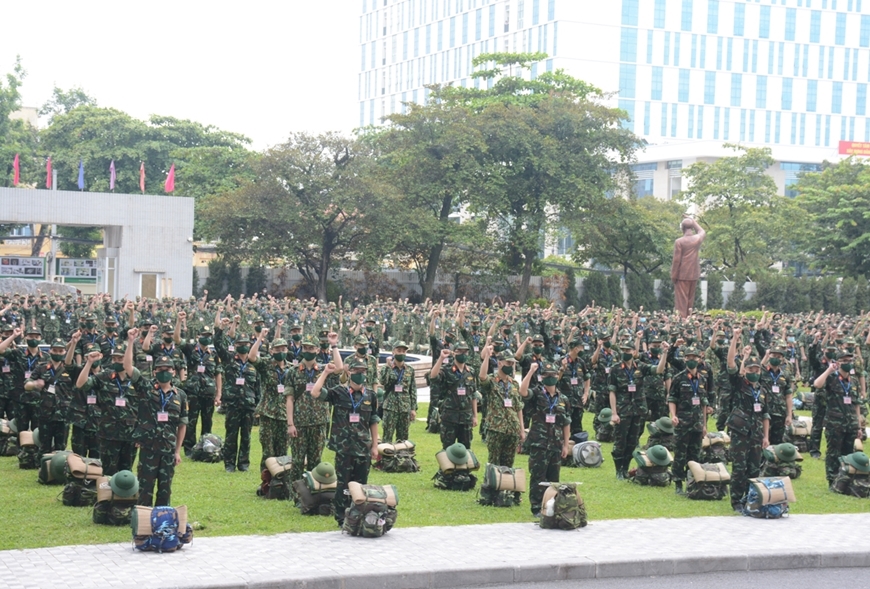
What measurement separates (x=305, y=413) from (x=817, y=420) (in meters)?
9.06

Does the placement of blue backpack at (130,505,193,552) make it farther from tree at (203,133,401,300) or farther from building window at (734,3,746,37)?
building window at (734,3,746,37)

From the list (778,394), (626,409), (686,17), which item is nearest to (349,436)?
(626,409)

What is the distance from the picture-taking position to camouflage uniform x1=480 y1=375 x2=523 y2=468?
13180 millimetres

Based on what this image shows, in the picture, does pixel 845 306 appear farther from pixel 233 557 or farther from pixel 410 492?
pixel 233 557

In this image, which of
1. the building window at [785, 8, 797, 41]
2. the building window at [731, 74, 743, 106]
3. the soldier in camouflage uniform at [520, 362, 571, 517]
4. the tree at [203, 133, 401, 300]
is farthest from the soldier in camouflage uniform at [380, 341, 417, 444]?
the building window at [785, 8, 797, 41]

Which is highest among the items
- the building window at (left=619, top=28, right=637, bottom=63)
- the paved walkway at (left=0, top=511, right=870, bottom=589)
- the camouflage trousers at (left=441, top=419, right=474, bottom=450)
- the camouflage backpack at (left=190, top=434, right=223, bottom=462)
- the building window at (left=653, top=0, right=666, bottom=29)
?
the building window at (left=653, top=0, right=666, bottom=29)

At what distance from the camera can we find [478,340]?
21172mm

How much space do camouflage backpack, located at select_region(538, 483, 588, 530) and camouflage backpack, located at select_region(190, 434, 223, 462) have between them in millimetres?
5470

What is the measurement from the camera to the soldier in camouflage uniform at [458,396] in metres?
14.6

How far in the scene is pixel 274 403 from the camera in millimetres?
13336

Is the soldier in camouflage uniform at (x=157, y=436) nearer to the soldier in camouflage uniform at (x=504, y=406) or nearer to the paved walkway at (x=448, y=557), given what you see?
the paved walkway at (x=448, y=557)

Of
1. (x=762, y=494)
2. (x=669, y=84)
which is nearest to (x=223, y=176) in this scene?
(x=762, y=494)

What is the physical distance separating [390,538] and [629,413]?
509 centimetres

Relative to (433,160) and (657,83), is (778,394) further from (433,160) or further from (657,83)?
(657,83)
